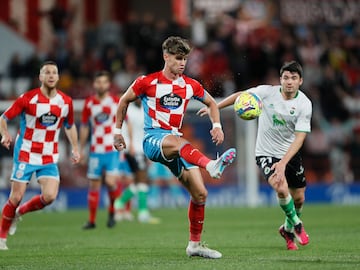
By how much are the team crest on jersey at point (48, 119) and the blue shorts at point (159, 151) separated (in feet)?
7.54

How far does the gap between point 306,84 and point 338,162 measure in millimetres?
2415

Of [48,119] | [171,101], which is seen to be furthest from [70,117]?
[171,101]

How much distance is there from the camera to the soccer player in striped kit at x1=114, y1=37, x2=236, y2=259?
9.01 m

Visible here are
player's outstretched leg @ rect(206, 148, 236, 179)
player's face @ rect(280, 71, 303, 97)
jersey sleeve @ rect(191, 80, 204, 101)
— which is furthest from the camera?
player's face @ rect(280, 71, 303, 97)

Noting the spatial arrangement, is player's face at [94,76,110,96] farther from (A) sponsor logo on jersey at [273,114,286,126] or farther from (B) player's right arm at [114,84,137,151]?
(B) player's right arm at [114,84,137,151]

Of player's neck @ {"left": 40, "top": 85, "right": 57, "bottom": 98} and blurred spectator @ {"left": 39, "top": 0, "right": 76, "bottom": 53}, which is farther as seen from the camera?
blurred spectator @ {"left": 39, "top": 0, "right": 76, "bottom": 53}

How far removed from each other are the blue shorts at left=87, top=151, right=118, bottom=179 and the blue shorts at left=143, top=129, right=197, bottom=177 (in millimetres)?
5166

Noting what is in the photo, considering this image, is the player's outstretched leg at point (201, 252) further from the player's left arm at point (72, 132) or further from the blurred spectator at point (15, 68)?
the blurred spectator at point (15, 68)

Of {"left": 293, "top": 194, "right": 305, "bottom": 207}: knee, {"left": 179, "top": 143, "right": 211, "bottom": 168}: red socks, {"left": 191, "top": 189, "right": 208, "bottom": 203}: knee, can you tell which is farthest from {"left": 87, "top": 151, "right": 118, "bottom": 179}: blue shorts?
{"left": 179, "top": 143, "right": 211, "bottom": 168}: red socks

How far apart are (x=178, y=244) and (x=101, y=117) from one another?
3930mm

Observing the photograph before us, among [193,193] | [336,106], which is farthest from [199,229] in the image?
[336,106]

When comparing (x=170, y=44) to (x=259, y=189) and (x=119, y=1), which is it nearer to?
(x=259, y=189)

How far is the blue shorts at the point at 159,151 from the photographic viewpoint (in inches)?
353

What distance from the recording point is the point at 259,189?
66.0 ft
